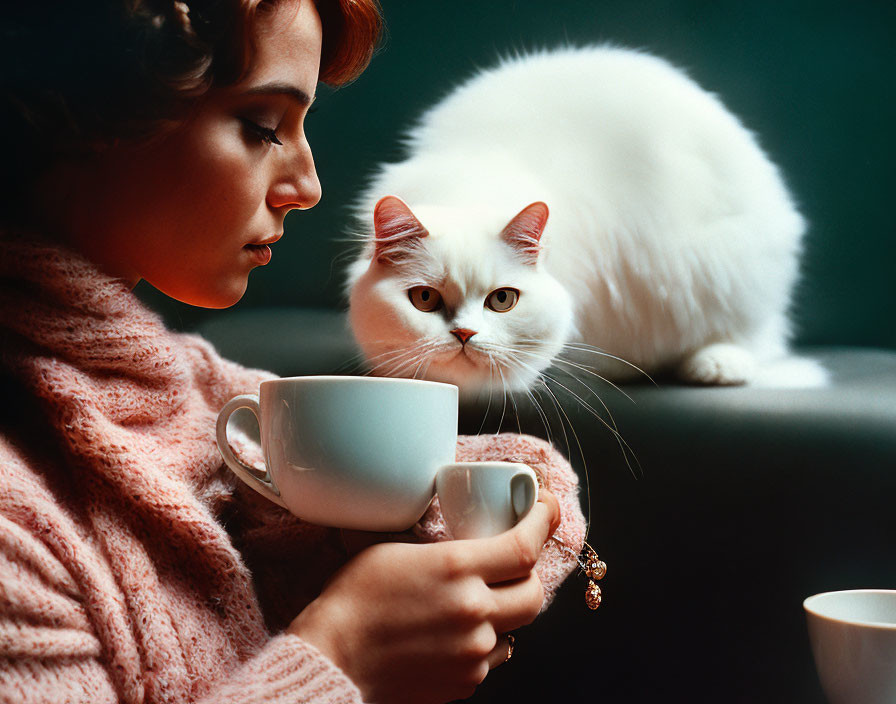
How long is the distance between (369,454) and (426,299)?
1.00ft

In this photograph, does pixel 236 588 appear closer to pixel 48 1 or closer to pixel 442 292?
pixel 442 292

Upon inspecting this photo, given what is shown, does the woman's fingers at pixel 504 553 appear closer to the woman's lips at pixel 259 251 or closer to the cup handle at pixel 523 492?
the cup handle at pixel 523 492

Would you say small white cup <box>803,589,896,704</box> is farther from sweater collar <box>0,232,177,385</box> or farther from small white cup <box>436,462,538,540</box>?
sweater collar <box>0,232,177,385</box>

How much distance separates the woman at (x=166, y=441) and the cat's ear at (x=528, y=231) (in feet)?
0.65

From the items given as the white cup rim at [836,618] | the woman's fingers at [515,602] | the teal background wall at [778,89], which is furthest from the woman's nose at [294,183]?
the white cup rim at [836,618]

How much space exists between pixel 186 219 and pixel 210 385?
0.58ft

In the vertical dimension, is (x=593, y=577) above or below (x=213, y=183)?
below

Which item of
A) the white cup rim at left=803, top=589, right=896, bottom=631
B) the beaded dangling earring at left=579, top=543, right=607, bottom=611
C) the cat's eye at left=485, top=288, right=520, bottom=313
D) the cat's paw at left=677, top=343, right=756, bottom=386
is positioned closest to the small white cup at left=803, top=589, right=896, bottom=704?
the white cup rim at left=803, top=589, right=896, bottom=631

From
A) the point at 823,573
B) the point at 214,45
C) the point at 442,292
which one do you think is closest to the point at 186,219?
the point at 214,45

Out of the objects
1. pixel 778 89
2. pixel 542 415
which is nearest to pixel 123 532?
pixel 542 415

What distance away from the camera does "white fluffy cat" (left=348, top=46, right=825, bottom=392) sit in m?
0.71

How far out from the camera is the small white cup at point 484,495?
0.44 m

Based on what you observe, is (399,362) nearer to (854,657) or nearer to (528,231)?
(528,231)

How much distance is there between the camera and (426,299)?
702 mm
